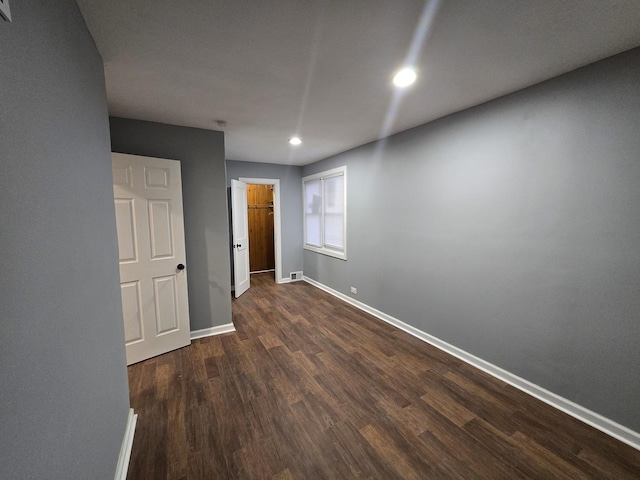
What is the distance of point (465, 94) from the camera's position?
6.77ft

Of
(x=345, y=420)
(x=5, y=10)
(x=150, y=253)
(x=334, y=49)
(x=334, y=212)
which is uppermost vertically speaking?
(x=334, y=49)

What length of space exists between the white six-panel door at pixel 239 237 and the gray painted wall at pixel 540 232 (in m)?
2.64

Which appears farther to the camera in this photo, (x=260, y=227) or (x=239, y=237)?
(x=260, y=227)

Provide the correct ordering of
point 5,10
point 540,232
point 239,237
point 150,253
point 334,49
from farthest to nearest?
point 239,237 < point 150,253 < point 540,232 < point 334,49 < point 5,10

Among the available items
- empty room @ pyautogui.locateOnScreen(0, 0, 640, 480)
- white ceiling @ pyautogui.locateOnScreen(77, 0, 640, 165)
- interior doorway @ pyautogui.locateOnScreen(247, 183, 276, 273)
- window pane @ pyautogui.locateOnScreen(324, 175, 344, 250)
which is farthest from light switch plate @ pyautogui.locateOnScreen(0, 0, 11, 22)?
interior doorway @ pyautogui.locateOnScreen(247, 183, 276, 273)

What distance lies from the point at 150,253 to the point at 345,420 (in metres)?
2.28

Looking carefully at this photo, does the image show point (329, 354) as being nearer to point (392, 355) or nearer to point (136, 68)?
point (392, 355)

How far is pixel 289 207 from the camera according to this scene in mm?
5164

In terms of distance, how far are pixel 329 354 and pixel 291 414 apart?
832 millimetres

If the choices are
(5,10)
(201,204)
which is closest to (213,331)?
(201,204)

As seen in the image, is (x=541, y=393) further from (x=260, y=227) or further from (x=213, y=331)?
(x=260, y=227)

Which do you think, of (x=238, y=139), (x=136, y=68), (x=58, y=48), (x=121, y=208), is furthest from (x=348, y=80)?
(x=121, y=208)

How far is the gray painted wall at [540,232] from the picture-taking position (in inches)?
63.6

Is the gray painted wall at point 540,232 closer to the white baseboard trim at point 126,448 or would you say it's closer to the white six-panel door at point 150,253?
the white six-panel door at point 150,253
